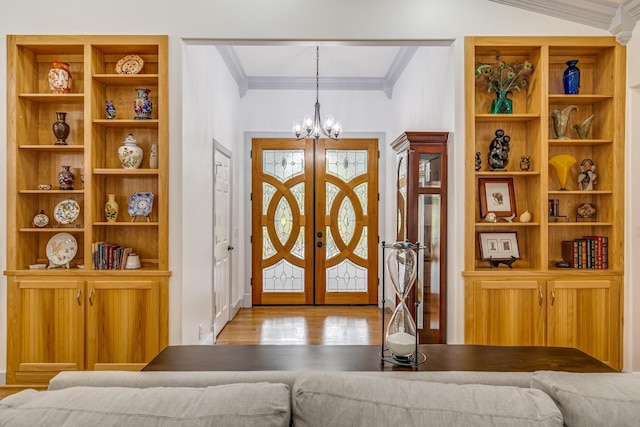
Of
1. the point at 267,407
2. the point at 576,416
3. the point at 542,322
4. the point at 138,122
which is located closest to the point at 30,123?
the point at 138,122

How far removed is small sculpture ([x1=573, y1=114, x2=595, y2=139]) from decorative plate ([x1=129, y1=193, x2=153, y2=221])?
3351mm

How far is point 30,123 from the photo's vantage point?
134 inches

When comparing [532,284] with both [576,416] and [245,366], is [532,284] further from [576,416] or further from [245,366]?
[245,366]

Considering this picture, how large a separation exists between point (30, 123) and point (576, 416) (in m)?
3.84

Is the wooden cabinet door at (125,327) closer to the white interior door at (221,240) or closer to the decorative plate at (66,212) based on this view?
the decorative plate at (66,212)

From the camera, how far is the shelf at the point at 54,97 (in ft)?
10.6

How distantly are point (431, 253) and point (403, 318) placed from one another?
6.66ft

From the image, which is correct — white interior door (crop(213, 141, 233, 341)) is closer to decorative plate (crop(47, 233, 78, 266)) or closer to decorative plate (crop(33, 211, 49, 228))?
decorative plate (crop(47, 233, 78, 266))

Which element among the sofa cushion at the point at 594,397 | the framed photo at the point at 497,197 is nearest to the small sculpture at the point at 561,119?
the framed photo at the point at 497,197

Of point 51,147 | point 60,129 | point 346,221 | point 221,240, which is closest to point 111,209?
point 51,147

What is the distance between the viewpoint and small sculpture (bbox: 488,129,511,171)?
11.1 feet

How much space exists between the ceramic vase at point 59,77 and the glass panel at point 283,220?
3.22 metres

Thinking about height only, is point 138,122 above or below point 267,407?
above

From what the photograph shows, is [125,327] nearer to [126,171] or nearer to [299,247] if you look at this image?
[126,171]
